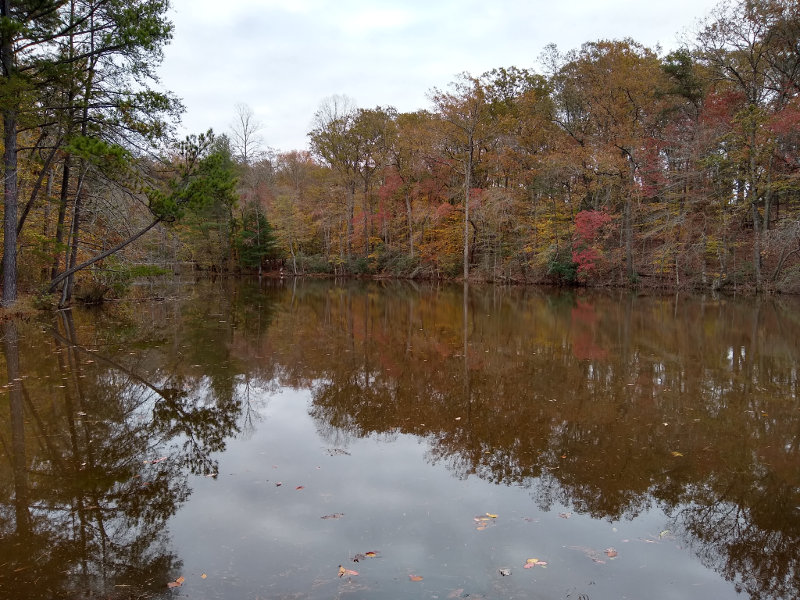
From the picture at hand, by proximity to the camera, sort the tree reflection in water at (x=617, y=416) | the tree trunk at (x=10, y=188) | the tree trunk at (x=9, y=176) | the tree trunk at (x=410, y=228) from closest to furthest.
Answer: the tree reflection in water at (x=617, y=416) → the tree trunk at (x=9, y=176) → the tree trunk at (x=10, y=188) → the tree trunk at (x=410, y=228)

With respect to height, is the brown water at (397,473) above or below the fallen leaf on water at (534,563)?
above

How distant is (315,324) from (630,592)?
11750mm

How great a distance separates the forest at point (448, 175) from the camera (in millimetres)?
11688

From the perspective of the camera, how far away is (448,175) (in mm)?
36500

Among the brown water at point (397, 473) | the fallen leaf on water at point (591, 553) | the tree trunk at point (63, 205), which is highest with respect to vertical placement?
the tree trunk at point (63, 205)

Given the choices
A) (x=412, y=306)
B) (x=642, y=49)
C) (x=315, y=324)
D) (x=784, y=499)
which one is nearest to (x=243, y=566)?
(x=784, y=499)

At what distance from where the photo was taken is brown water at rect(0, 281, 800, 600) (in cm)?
312

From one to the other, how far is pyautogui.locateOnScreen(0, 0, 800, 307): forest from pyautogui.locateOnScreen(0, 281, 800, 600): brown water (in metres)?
5.45

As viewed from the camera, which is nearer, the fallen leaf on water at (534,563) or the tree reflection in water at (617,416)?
the fallen leaf on water at (534,563)

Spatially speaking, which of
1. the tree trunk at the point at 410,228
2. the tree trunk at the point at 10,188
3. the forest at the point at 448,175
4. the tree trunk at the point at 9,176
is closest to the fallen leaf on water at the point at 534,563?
the forest at the point at 448,175

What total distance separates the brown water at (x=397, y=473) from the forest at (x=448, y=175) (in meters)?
5.45

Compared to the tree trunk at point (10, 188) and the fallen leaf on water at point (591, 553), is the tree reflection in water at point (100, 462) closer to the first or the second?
the fallen leaf on water at point (591, 553)

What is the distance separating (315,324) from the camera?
1404 centimetres

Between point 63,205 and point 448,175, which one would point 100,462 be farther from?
point 448,175
